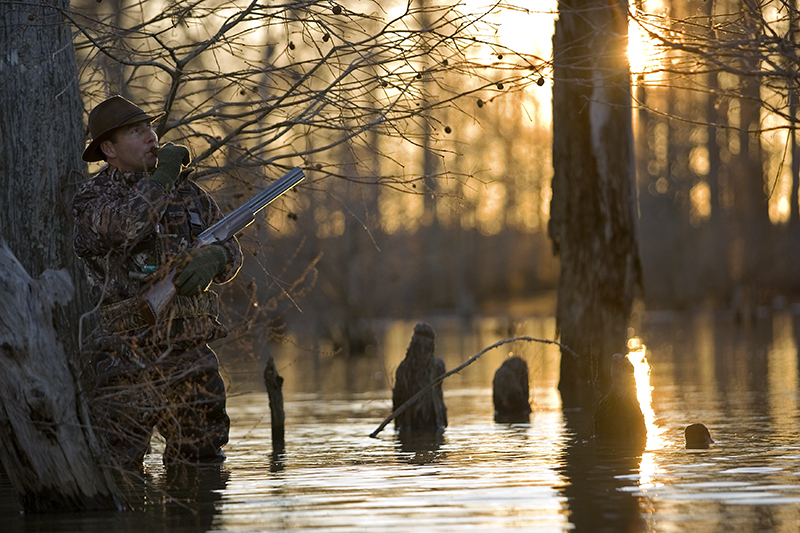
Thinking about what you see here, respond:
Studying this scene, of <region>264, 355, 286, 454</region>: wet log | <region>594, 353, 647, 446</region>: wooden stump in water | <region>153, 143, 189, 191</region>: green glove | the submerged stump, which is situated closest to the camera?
<region>153, 143, 189, 191</region>: green glove

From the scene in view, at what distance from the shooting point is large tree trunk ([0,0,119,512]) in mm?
5488

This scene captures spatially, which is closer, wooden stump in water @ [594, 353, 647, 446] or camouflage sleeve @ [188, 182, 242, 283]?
camouflage sleeve @ [188, 182, 242, 283]

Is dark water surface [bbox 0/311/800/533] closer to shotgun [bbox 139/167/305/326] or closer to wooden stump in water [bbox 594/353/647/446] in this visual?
wooden stump in water [bbox 594/353/647/446]

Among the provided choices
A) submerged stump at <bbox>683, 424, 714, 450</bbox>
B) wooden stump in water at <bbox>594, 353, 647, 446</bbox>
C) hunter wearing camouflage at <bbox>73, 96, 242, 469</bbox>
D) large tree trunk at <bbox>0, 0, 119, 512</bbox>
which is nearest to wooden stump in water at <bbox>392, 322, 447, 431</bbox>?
wooden stump in water at <bbox>594, 353, 647, 446</bbox>

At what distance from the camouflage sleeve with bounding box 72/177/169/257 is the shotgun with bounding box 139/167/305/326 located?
281 mm

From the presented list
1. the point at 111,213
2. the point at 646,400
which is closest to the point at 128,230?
the point at 111,213

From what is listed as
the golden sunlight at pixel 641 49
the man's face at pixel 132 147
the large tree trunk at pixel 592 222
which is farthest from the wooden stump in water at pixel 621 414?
the large tree trunk at pixel 592 222

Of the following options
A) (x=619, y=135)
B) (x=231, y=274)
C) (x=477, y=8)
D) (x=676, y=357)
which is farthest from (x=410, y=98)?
(x=676, y=357)

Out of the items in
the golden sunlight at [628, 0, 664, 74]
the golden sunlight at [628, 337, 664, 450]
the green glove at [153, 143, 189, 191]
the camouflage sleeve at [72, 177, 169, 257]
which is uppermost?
the golden sunlight at [628, 0, 664, 74]

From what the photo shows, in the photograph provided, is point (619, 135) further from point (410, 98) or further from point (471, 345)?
point (471, 345)

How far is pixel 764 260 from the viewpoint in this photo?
35531 millimetres

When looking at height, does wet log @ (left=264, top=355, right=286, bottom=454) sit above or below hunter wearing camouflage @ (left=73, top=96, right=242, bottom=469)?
below

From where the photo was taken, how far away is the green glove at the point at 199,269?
6.30 meters

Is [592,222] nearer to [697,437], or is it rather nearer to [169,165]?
[697,437]
